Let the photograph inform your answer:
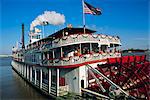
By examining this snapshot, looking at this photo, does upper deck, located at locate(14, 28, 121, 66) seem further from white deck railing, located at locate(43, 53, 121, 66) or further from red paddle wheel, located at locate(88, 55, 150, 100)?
red paddle wheel, located at locate(88, 55, 150, 100)

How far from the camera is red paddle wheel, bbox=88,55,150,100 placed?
1441cm

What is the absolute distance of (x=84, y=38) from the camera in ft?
56.3

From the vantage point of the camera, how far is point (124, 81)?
1628 cm

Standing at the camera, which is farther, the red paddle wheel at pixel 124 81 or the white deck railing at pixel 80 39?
the white deck railing at pixel 80 39

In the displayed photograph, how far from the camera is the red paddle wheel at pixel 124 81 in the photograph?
14406mm

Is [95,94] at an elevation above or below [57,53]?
below

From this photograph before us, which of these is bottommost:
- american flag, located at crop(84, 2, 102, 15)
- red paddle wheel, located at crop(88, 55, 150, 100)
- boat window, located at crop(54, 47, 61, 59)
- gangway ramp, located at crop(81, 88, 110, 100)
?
gangway ramp, located at crop(81, 88, 110, 100)

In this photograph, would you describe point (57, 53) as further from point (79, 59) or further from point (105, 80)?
point (105, 80)

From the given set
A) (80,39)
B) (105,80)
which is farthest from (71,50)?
(105,80)

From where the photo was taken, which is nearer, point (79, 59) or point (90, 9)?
point (79, 59)

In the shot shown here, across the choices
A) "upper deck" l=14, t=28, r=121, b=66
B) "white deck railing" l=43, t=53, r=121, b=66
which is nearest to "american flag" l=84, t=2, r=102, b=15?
"upper deck" l=14, t=28, r=121, b=66

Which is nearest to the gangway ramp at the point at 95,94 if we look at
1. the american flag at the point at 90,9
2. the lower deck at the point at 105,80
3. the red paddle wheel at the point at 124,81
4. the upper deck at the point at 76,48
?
the lower deck at the point at 105,80

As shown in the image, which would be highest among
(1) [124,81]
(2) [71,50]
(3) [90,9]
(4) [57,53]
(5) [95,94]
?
(3) [90,9]

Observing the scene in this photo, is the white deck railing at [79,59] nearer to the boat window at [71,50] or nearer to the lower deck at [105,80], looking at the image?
the lower deck at [105,80]
